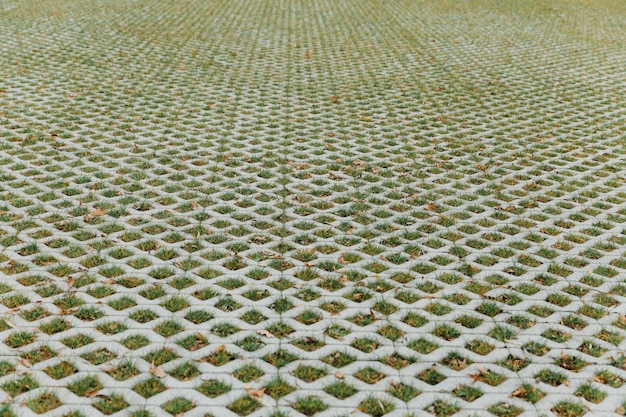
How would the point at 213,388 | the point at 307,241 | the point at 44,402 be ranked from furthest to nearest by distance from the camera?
the point at 307,241, the point at 213,388, the point at 44,402

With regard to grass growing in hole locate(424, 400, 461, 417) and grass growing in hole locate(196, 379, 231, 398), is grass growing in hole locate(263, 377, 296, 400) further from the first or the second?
grass growing in hole locate(424, 400, 461, 417)

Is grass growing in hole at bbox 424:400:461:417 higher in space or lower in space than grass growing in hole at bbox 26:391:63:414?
lower

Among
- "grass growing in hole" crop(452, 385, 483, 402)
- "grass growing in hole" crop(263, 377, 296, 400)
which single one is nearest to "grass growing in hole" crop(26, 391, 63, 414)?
"grass growing in hole" crop(263, 377, 296, 400)

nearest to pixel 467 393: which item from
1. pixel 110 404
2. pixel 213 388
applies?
pixel 213 388

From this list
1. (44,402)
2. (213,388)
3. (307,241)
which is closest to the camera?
(44,402)

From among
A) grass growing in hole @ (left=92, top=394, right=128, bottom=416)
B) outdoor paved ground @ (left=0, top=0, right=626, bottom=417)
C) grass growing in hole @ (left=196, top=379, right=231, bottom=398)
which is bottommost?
outdoor paved ground @ (left=0, top=0, right=626, bottom=417)

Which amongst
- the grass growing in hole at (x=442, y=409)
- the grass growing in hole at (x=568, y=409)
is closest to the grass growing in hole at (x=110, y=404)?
the grass growing in hole at (x=442, y=409)

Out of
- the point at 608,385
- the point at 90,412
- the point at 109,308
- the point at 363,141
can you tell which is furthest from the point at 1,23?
the point at 608,385

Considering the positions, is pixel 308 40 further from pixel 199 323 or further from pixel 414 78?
pixel 199 323

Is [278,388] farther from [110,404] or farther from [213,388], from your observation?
[110,404]
